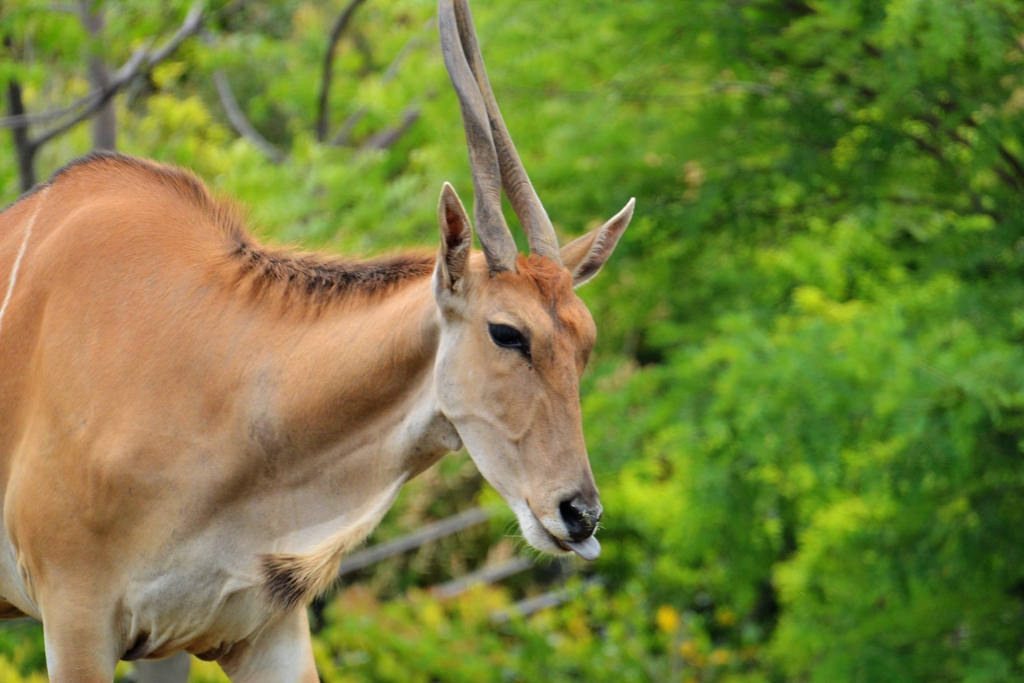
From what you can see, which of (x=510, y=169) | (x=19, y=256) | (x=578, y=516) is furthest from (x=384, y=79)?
(x=578, y=516)

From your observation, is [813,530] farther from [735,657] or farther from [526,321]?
[526,321]

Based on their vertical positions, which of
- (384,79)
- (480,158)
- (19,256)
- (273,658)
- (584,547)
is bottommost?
(384,79)

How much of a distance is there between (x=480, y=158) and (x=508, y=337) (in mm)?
582

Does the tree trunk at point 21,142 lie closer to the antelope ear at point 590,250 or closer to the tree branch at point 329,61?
the tree branch at point 329,61

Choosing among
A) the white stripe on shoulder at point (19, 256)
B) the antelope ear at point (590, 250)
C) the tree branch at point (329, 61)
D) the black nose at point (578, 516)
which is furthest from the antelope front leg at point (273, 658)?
the tree branch at point (329, 61)

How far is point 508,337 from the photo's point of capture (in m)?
3.43

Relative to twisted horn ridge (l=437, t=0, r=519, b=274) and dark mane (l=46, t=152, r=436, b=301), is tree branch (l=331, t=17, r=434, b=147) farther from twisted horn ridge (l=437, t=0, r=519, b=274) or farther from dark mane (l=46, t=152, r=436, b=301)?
twisted horn ridge (l=437, t=0, r=519, b=274)

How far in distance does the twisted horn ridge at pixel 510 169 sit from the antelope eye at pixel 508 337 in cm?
34

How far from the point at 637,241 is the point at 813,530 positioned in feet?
8.72

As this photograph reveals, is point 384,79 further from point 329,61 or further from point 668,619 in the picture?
point 668,619

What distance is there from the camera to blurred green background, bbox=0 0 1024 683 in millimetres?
6598

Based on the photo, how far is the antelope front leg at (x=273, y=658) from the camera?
163 inches

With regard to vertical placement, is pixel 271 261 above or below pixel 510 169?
below

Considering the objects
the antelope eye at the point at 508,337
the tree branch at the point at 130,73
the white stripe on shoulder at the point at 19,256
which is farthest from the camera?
the tree branch at the point at 130,73
